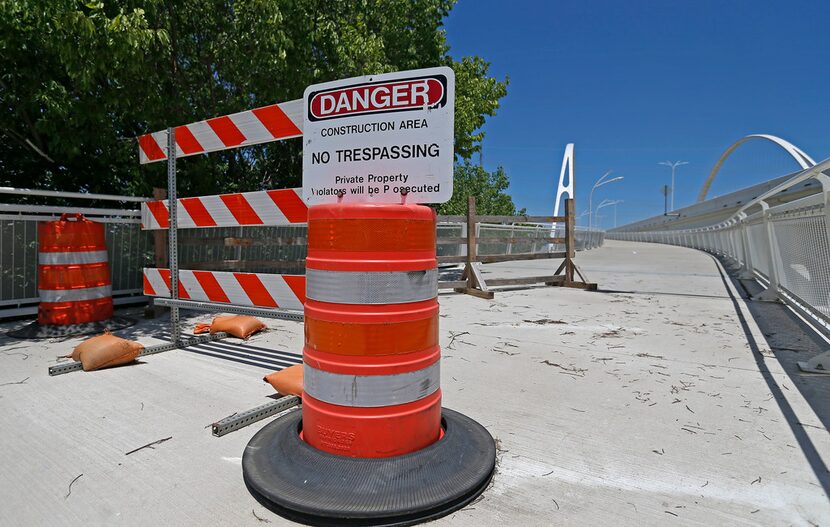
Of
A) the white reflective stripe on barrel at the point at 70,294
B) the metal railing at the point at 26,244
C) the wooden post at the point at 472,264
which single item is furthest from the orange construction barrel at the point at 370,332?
the wooden post at the point at 472,264

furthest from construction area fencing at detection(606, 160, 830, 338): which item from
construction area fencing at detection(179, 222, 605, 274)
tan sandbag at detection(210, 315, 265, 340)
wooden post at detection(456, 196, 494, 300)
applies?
tan sandbag at detection(210, 315, 265, 340)

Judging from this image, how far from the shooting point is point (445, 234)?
16172 millimetres

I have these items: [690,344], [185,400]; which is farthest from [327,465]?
[690,344]

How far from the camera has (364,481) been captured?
7.18ft

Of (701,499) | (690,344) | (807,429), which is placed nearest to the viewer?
(701,499)

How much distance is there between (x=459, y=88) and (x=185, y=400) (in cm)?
1080

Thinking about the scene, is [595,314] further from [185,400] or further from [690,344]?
[185,400]

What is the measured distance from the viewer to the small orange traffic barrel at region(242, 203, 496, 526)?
2.27m

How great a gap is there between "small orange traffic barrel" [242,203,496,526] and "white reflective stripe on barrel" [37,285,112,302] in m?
4.50

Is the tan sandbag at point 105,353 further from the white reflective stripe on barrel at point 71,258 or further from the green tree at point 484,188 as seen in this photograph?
the green tree at point 484,188

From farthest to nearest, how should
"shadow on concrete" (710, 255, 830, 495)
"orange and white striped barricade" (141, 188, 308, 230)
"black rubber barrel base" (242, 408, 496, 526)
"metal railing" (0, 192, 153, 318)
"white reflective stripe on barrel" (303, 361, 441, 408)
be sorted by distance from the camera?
"metal railing" (0, 192, 153, 318) < "orange and white striped barricade" (141, 188, 308, 230) < "shadow on concrete" (710, 255, 830, 495) < "white reflective stripe on barrel" (303, 361, 441, 408) < "black rubber barrel base" (242, 408, 496, 526)

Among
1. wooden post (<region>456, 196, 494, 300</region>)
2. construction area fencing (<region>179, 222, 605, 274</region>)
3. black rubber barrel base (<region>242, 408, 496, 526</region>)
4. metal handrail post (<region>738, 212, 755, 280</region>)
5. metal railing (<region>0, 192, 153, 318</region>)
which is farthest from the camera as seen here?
metal handrail post (<region>738, 212, 755, 280</region>)

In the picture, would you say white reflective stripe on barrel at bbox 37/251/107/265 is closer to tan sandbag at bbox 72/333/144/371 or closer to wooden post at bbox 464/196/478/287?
tan sandbag at bbox 72/333/144/371

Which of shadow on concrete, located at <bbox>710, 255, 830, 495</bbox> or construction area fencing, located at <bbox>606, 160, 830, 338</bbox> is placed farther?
construction area fencing, located at <bbox>606, 160, 830, 338</bbox>
